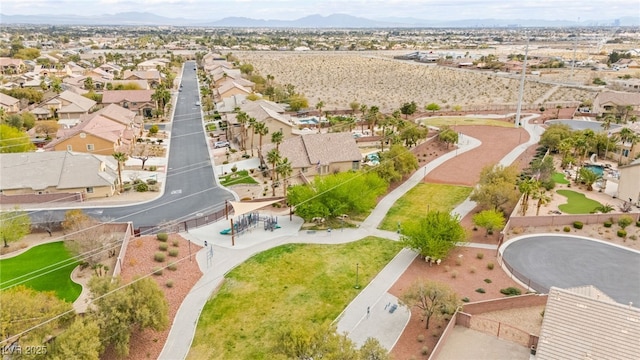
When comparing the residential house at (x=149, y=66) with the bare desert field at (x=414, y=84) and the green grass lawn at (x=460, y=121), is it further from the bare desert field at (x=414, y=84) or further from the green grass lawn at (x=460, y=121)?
the green grass lawn at (x=460, y=121)

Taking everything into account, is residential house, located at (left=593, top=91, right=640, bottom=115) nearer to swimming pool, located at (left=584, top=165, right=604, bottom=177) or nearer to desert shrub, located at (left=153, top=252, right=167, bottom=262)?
swimming pool, located at (left=584, top=165, right=604, bottom=177)

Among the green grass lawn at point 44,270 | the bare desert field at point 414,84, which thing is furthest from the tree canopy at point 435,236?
the bare desert field at point 414,84

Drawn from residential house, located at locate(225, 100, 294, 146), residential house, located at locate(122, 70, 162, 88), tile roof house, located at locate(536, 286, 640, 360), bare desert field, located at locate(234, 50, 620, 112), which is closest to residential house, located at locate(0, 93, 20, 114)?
residential house, located at locate(122, 70, 162, 88)

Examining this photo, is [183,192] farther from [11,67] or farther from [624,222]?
[11,67]

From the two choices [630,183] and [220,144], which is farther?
[220,144]

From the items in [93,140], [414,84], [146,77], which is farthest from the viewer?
[414,84]

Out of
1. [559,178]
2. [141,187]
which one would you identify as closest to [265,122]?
[141,187]

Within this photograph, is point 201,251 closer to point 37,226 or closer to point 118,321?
point 118,321

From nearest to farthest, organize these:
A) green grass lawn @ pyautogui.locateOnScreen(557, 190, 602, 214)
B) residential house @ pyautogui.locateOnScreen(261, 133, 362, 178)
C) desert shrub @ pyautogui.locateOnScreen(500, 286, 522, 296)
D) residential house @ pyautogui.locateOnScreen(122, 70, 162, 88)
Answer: desert shrub @ pyautogui.locateOnScreen(500, 286, 522, 296) < green grass lawn @ pyautogui.locateOnScreen(557, 190, 602, 214) < residential house @ pyautogui.locateOnScreen(261, 133, 362, 178) < residential house @ pyautogui.locateOnScreen(122, 70, 162, 88)
